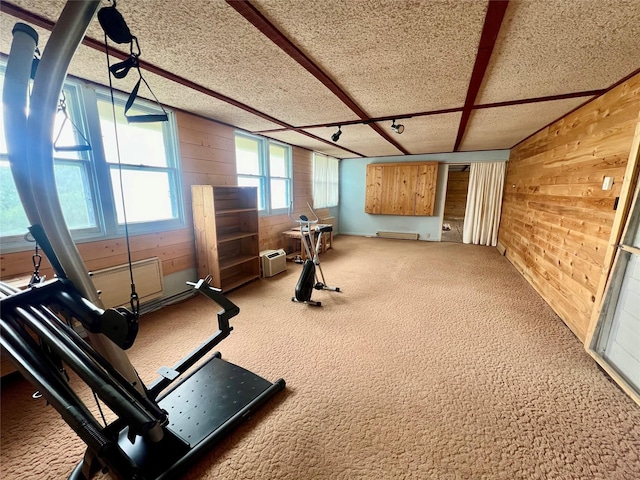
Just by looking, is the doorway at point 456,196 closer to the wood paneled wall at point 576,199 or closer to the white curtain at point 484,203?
the white curtain at point 484,203

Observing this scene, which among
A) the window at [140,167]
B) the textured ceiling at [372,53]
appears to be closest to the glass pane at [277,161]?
the textured ceiling at [372,53]

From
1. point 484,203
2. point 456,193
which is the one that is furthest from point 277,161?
point 456,193

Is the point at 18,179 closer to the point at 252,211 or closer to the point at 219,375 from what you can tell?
the point at 219,375

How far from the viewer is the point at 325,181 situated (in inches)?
253

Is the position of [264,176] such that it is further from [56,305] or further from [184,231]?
[56,305]

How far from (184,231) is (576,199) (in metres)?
4.20

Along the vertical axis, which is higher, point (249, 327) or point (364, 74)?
point (364, 74)

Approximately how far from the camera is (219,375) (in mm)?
1762

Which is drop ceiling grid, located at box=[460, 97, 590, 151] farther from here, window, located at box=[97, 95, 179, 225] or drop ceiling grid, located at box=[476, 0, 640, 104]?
window, located at box=[97, 95, 179, 225]

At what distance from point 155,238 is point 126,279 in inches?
20.9

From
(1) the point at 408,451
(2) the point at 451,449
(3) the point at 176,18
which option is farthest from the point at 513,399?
(3) the point at 176,18

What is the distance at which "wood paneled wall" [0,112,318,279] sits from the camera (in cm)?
207

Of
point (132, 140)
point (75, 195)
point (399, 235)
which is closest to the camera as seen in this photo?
point (75, 195)

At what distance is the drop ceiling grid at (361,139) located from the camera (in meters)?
3.74
